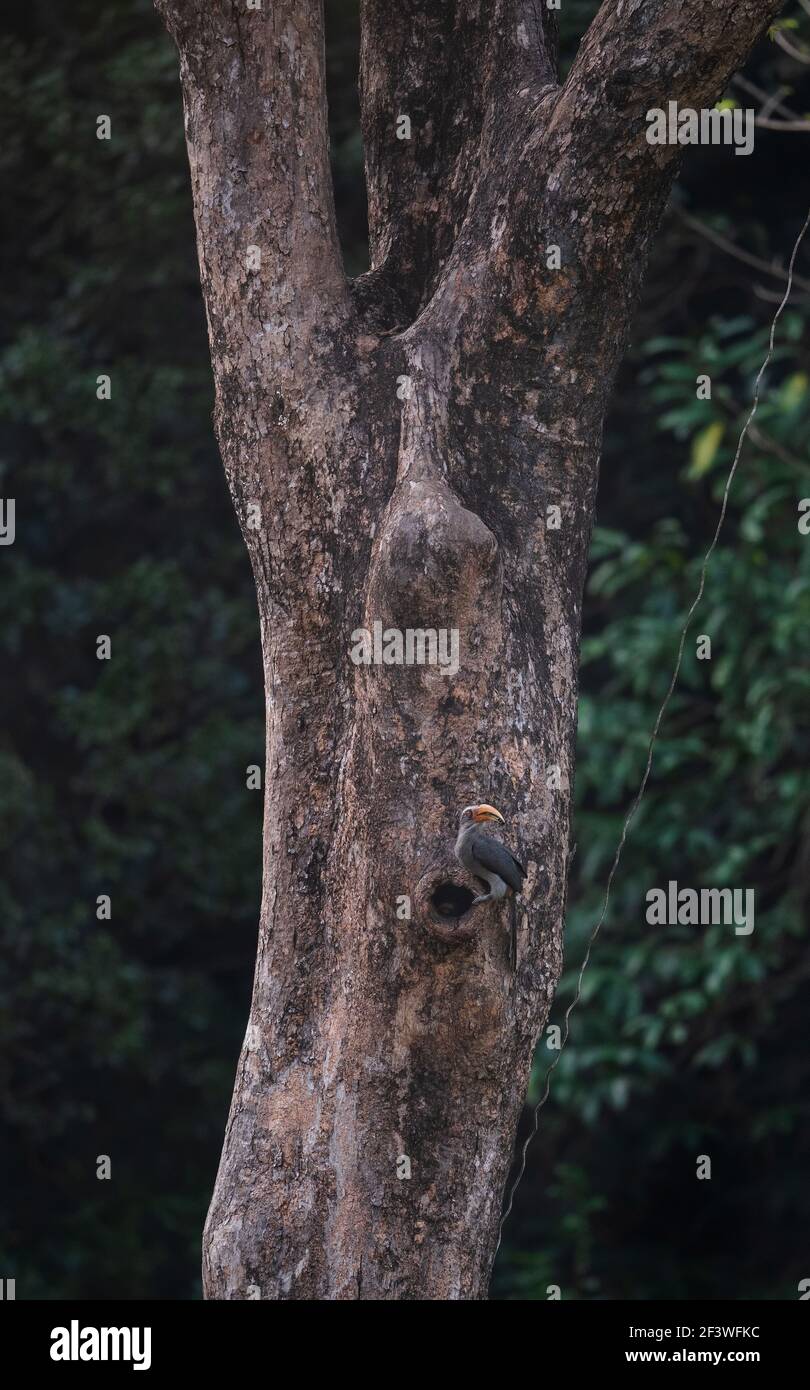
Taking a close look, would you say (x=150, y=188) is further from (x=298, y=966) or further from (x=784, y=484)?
(x=298, y=966)

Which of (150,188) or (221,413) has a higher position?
(150,188)

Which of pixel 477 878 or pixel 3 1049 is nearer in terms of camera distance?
pixel 477 878

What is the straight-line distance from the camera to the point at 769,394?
625 centimetres

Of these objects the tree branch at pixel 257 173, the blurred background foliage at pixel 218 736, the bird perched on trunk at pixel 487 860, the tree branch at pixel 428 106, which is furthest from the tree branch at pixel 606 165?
the blurred background foliage at pixel 218 736

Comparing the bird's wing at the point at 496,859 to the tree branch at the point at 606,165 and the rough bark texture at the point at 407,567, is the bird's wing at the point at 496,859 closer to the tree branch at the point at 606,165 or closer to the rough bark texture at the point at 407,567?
the rough bark texture at the point at 407,567

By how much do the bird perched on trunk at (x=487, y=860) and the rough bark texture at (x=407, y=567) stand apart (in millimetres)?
41

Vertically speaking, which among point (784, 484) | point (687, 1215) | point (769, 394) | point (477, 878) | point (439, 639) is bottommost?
point (687, 1215)

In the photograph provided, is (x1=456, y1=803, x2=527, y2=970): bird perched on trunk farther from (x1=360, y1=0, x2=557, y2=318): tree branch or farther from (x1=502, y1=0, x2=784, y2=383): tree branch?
(x1=360, y1=0, x2=557, y2=318): tree branch

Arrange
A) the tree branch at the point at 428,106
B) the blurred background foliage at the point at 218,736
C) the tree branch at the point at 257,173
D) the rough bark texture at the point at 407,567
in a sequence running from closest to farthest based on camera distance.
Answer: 1. the rough bark texture at the point at 407,567
2. the tree branch at the point at 257,173
3. the tree branch at the point at 428,106
4. the blurred background foliage at the point at 218,736

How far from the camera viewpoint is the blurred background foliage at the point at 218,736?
6.12 m

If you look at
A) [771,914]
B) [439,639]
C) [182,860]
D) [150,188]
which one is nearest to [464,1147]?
[439,639]

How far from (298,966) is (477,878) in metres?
0.45

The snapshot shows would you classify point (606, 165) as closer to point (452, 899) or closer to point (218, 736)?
point (452, 899)

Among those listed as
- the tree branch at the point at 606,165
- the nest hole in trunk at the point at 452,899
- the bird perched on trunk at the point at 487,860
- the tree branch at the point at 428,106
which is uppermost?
the tree branch at the point at 428,106
